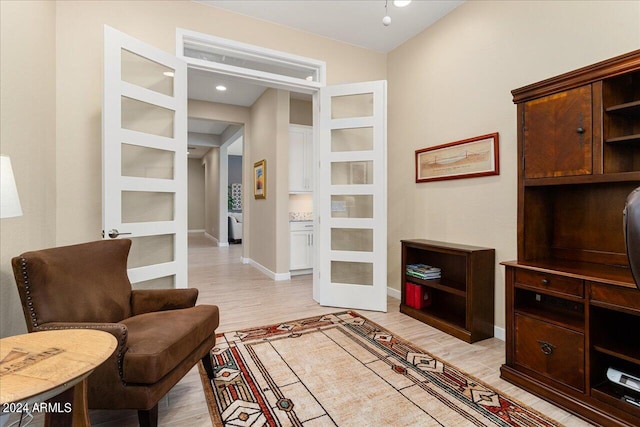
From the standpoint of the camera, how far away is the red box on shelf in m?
3.22

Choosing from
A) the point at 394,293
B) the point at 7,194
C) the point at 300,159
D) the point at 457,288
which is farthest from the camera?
the point at 300,159

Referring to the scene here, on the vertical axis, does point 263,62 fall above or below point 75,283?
above

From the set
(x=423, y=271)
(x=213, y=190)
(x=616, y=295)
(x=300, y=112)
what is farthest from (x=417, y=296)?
(x=213, y=190)

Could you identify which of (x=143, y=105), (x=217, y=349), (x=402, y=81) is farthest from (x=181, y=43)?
(x=217, y=349)

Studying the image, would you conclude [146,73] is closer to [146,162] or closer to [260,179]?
[146,162]

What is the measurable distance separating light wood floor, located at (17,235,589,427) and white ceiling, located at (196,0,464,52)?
3.10 m

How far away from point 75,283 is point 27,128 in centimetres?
112

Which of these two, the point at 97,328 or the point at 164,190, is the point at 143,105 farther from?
the point at 97,328

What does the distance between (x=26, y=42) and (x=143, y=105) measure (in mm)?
726

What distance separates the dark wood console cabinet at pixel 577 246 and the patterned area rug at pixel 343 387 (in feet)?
1.02

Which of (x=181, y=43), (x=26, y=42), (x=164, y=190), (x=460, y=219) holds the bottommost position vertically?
(x=460, y=219)

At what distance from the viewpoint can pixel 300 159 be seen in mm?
5277

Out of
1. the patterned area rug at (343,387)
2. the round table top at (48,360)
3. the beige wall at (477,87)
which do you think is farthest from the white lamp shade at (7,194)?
the beige wall at (477,87)

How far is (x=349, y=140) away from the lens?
11.7 feet
